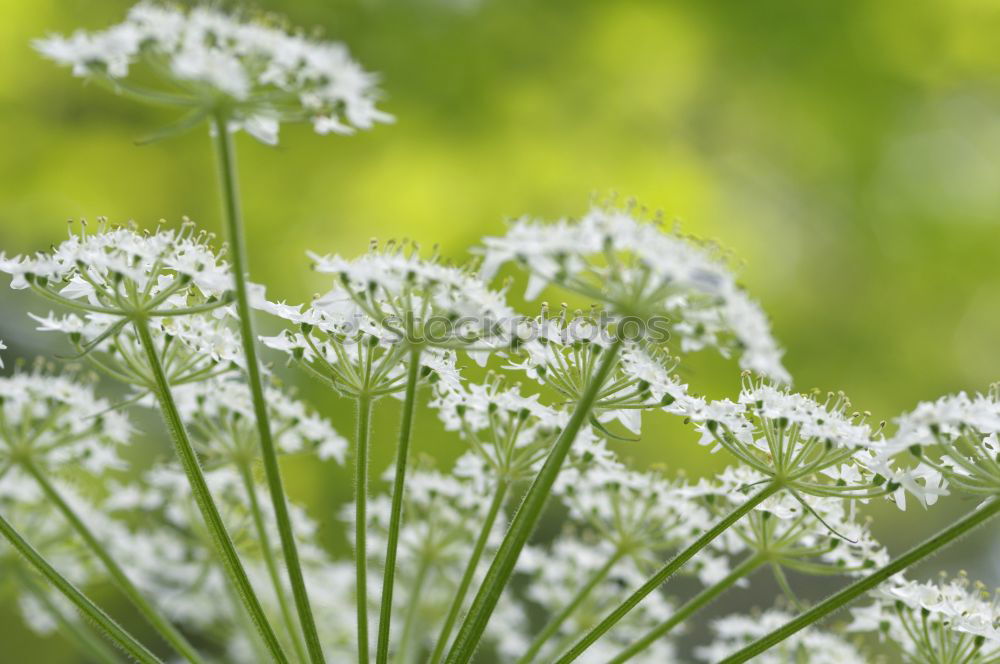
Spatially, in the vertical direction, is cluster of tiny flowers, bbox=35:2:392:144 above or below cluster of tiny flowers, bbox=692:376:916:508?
above

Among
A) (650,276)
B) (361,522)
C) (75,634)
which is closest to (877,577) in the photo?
(650,276)

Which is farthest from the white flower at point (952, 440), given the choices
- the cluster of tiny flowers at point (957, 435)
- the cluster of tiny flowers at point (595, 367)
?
the cluster of tiny flowers at point (595, 367)

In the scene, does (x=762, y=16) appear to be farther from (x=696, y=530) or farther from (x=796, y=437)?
(x=796, y=437)

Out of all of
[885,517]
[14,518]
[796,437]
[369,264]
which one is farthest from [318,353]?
[885,517]

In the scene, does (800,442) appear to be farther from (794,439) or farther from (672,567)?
(672,567)

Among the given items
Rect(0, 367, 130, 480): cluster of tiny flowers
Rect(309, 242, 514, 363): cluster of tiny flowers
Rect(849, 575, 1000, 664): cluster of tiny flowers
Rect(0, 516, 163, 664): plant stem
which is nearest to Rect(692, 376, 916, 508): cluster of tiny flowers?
Rect(849, 575, 1000, 664): cluster of tiny flowers

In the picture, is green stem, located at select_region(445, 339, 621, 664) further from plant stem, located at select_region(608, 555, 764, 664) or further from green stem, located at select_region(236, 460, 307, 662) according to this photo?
green stem, located at select_region(236, 460, 307, 662)
